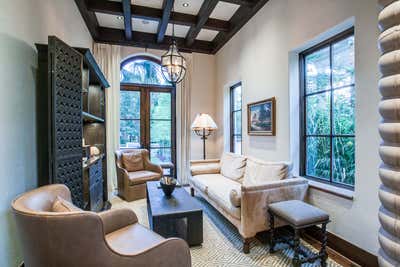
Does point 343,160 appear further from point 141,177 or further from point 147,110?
point 147,110

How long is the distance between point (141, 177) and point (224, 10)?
136 inches

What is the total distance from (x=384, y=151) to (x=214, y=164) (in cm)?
313

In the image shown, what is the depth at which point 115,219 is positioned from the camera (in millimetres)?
1849

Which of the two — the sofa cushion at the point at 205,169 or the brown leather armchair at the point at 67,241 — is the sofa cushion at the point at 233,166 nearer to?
the sofa cushion at the point at 205,169

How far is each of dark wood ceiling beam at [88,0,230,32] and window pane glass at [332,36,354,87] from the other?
2.53 meters

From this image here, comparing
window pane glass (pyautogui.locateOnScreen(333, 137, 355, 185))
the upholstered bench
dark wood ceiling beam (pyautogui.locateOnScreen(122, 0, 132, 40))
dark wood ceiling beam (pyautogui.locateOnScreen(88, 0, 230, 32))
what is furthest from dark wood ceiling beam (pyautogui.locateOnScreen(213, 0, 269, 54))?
the upholstered bench

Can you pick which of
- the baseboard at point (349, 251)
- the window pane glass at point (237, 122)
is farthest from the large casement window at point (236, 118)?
the baseboard at point (349, 251)

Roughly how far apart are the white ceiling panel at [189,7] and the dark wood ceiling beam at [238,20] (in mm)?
742

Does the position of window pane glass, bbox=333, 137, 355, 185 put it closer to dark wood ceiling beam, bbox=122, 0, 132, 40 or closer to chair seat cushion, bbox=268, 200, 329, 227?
chair seat cushion, bbox=268, 200, 329, 227

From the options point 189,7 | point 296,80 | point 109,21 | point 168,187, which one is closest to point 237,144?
point 296,80

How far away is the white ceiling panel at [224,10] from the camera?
12.6 feet

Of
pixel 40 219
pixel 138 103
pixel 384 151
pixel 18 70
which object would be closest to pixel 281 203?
pixel 384 151

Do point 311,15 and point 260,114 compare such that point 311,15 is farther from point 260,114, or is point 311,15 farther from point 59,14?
point 59,14

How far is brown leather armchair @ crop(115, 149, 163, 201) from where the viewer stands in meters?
4.03
